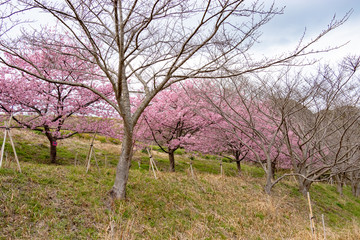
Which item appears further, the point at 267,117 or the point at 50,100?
the point at 267,117

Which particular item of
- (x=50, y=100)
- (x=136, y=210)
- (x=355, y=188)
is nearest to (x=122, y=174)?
(x=136, y=210)

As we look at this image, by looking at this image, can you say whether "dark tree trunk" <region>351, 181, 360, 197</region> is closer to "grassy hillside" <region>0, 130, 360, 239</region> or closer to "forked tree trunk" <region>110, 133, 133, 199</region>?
"grassy hillside" <region>0, 130, 360, 239</region>

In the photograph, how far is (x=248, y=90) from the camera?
351 inches

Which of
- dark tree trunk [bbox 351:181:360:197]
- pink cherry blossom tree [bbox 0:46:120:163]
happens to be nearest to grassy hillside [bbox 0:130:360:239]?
pink cherry blossom tree [bbox 0:46:120:163]

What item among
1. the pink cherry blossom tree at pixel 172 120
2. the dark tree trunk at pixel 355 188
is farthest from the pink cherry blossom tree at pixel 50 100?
the dark tree trunk at pixel 355 188

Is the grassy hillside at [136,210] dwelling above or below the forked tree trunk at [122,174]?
below

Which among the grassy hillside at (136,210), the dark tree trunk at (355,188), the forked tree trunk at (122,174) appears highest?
the forked tree trunk at (122,174)

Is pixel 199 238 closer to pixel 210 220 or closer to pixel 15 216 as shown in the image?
pixel 210 220

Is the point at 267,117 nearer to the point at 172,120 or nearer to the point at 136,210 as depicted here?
the point at 172,120

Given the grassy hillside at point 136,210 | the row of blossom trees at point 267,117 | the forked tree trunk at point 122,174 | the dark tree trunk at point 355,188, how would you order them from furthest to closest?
the dark tree trunk at point 355,188
the row of blossom trees at point 267,117
the forked tree trunk at point 122,174
the grassy hillside at point 136,210

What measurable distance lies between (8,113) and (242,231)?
9.90m

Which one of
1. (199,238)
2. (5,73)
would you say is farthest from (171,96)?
(199,238)

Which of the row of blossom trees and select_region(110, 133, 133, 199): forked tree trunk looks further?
the row of blossom trees

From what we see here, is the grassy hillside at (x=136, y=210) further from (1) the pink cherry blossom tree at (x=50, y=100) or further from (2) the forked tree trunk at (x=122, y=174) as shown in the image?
(1) the pink cherry blossom tree at (x=50, y=100)
